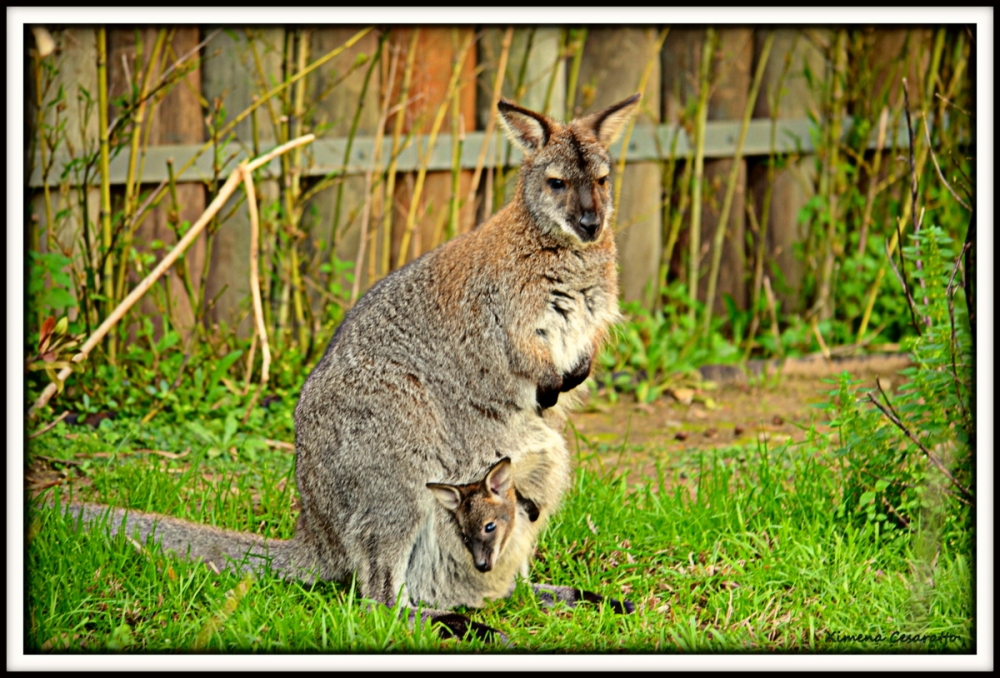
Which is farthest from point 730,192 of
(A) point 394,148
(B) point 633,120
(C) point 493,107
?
(A) point 394,148

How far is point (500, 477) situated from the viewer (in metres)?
3.72

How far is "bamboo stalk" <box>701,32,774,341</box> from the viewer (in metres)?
7.16

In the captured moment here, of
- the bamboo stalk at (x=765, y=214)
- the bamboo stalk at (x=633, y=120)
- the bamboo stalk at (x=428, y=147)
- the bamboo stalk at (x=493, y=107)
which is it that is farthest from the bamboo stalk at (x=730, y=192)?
the bamboo stalk at (x=428, y=147)

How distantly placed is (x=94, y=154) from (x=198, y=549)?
2417 mm

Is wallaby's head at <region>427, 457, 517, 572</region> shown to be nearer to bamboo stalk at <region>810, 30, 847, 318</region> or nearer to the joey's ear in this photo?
the joey's ear

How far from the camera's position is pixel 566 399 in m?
4.14

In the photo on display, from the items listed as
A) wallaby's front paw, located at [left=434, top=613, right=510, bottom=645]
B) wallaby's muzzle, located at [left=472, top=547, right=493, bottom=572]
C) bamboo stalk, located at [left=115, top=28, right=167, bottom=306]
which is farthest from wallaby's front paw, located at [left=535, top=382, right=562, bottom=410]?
bamboo stalk, located at [left=115, top=28, right=167, bottom=306]

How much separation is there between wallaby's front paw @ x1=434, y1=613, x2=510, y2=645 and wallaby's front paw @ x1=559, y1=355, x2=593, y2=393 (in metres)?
0.88

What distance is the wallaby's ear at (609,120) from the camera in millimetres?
3922

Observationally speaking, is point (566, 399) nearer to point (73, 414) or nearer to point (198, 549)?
point (198, 549)

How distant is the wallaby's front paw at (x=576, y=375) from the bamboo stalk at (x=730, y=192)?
3400mm

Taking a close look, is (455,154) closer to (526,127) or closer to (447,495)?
(526,127)

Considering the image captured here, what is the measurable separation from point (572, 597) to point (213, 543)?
1330 millimetres

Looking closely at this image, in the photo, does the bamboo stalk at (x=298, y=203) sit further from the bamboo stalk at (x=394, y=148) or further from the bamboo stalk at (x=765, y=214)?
the bamboo stalk at (x=765, y=214)
